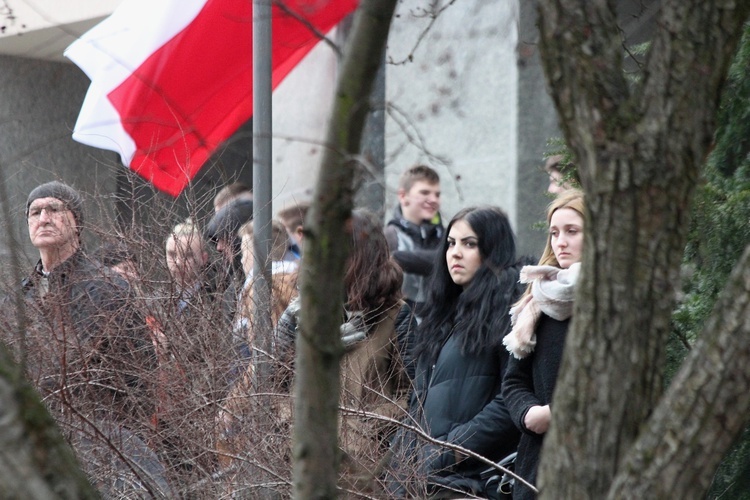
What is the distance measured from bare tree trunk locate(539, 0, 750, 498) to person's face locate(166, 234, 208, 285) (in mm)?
2353

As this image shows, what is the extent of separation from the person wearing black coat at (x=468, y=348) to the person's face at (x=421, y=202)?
64.0 inches

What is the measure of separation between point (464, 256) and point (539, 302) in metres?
0.69

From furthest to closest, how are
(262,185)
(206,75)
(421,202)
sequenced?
(206,75) < (421,202) < (262,185)

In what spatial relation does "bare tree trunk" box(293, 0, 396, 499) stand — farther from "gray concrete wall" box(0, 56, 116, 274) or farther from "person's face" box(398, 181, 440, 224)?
"gray concrete wall" box(0, 56, 116, 274)

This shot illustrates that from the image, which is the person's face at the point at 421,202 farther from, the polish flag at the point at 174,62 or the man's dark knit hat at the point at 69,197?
the man's dark knit hat at the point at 69,197

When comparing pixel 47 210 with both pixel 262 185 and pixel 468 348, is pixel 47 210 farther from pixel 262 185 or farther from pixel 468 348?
pixel 468 348

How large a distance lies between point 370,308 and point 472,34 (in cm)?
206

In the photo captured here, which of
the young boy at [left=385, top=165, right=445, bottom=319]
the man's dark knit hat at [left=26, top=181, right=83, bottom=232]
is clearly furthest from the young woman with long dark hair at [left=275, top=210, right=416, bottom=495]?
the young boy at [left=385, top=165, right=445, bottom=319]

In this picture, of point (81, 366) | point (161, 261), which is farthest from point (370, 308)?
point (81, 366)

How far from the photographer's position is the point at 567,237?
14.1 feet

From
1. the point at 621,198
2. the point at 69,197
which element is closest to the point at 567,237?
the point at 69,197

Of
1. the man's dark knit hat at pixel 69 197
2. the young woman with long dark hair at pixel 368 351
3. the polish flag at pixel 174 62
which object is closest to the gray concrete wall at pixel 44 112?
the polish flag at pixel 174 62

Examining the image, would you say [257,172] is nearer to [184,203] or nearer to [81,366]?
[184,203]

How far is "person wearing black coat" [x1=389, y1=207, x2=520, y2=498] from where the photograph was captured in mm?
4238
